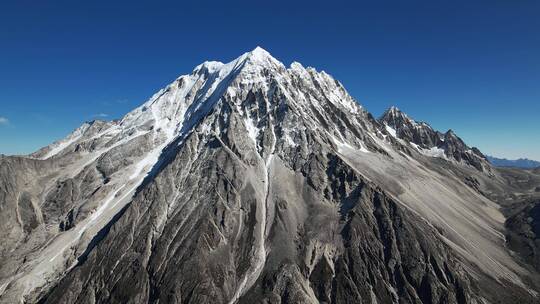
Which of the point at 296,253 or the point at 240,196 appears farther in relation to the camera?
the point at 240,196

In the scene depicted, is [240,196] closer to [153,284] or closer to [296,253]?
[296,253]

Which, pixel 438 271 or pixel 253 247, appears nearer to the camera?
pixel 438 271

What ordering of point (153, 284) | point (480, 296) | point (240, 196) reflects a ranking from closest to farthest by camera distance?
1. point (480, 296)
2. point (153, 284)
3. point (240, 196)

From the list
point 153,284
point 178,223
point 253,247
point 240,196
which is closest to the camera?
point 153,284

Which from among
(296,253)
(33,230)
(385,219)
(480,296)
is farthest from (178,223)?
(480,296)

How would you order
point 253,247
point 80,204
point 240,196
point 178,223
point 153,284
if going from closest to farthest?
point 153,284 → point 253,247 → point 178,223 → point 240,196 → point 80,204

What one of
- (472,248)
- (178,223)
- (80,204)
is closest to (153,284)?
(178,223)

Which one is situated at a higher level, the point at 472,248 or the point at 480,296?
the point at 472,248

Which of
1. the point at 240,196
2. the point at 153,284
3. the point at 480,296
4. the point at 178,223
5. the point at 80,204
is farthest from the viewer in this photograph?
the point at 80,204

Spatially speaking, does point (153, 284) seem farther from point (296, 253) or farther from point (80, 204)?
point (80, 204)

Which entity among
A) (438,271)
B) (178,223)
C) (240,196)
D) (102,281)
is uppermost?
(240,196)
